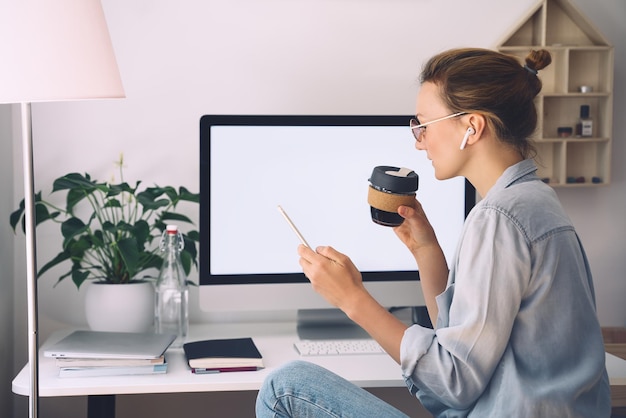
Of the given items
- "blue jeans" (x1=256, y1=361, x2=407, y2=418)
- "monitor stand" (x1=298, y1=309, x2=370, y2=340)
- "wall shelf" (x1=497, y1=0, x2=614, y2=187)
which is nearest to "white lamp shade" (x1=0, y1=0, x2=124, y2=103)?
"blue jeans" (x1=256, y1=361, x2=407, y2=418)

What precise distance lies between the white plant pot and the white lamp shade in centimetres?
64

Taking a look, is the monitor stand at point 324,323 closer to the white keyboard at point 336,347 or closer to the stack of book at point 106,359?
the white keyboard at point 336,347

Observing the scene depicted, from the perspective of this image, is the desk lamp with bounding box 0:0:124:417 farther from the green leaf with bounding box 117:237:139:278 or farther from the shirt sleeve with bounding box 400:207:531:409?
the shirt sleeve with bounding box 400:207:531:409

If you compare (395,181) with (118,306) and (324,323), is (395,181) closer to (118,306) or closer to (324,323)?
(324,323)

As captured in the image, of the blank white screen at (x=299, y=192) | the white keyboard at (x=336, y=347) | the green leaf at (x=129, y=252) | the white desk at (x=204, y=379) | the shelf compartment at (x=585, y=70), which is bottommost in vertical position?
the white desk at (x=204, y=379)

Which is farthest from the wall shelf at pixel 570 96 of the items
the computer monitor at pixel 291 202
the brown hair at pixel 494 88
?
the brown hair at pixel 494 88

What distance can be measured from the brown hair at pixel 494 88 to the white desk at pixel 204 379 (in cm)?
58

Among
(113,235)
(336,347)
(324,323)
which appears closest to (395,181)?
(336,347)

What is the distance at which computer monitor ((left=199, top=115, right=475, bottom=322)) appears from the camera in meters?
1.91

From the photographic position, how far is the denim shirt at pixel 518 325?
1198 millimetres

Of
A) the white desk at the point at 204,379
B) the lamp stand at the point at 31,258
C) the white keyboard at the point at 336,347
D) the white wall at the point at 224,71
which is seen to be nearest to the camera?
the lamp stand at the point at 31,258

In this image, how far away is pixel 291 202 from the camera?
1944 millimetres

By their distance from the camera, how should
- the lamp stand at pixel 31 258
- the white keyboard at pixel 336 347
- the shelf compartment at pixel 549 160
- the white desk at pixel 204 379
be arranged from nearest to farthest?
the lamp stand at pixel 31 258
the white desk at pixel 204 379
the white keyboard at pixel 336 347
the shelf compartment at pixel 549 160

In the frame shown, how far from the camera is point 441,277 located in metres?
1.66
